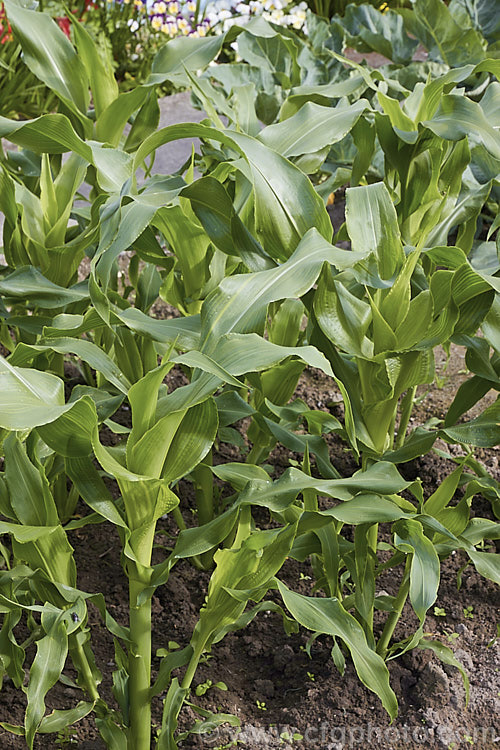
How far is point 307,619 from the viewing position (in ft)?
3.34

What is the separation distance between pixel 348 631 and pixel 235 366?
389mm

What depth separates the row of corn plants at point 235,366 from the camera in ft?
3.14

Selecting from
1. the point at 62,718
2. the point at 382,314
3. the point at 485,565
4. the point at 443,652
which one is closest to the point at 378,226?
the point at 382,314

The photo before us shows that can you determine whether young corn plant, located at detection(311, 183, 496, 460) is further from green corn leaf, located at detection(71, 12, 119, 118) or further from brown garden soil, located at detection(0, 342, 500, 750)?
green corn leaf, located at detection(71, 12, 119, 118)

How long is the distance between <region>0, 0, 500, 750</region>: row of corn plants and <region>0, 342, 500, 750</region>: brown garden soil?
0.16 ft

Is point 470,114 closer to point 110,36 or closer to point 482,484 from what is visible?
point 482,484

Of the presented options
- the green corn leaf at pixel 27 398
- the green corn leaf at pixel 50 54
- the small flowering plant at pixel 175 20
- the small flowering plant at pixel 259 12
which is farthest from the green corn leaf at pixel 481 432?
the small flowering plant at pixel 175 20

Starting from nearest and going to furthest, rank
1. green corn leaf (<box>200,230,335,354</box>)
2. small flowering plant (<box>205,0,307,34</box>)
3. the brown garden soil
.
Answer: green corn leaf (<box>200,230,335,354</box>) < the brown garden soil < small flowering plant (<box>205,0,307,34</box>)

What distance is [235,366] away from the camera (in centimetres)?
88

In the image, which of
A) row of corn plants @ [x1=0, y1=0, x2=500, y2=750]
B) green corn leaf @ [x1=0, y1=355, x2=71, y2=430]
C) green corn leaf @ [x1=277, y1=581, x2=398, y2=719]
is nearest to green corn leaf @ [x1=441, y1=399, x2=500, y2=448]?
row of corn plants @ [x1=0, y1=0, x2=500, y2=750]

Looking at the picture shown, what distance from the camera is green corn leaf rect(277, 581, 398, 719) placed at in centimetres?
100

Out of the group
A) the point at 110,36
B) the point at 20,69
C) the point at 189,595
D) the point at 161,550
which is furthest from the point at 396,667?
the point at 110,36

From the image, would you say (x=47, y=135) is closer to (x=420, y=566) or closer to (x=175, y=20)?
(x=420, y=566)

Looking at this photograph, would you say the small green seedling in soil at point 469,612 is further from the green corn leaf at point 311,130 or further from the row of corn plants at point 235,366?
the green corn leaf at point 311,130
